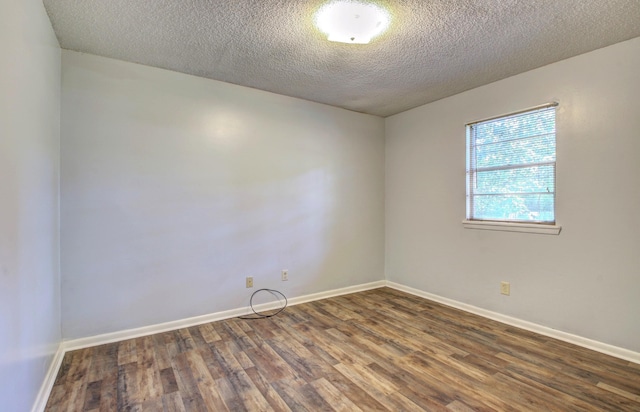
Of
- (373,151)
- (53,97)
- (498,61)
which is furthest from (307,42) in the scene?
(373,151)

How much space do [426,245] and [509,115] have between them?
164 centimetres

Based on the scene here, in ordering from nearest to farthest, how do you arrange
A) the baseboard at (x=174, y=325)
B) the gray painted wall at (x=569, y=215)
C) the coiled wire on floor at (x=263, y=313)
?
the gray painted wall at (x=569, y=215) < the baseboard at (x=174, y=325) < the coiled wire on floor at (x=263, y=313)

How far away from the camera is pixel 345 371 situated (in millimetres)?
2133

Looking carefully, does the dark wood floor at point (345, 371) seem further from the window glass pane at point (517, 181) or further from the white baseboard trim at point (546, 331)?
the window glass pane at point (517, 181)

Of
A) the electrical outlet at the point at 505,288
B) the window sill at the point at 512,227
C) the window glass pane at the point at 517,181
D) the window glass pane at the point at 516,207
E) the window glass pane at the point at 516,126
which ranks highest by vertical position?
the window glass pane at the point at 516,126

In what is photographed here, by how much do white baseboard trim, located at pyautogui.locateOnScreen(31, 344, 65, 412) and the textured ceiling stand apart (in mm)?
2257

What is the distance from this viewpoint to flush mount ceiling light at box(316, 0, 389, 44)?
191cm

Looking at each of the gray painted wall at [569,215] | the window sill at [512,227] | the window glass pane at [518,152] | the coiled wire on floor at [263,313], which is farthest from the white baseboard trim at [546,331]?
the coiled wire on floor at [263,313]

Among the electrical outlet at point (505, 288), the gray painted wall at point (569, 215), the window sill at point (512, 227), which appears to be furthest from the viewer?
the electrical outlet at point (505, 288)

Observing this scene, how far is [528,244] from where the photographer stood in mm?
2820

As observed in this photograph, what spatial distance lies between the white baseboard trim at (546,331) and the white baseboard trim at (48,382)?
11.3ft

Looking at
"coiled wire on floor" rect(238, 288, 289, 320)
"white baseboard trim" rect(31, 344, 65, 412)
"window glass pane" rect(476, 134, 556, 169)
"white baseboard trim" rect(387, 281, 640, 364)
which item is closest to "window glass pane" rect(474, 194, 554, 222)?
"window glass pane" rect(476, 134, 556, 169)

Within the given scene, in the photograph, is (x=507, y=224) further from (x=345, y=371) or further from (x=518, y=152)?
(x=345, y=371)

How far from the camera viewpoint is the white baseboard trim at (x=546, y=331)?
7.50 feet
